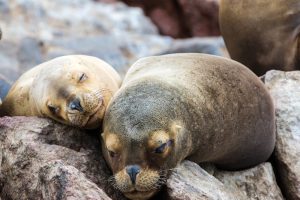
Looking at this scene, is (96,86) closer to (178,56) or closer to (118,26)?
(178,56)

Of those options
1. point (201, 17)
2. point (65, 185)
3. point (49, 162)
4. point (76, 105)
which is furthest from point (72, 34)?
point (65, 185)

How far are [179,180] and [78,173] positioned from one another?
630mm

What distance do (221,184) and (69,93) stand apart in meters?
1.19

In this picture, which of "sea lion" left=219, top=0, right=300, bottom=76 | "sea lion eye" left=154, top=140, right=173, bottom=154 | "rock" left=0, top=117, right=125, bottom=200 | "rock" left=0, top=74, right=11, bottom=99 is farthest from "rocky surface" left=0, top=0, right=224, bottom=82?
"sea lion eye" left=154, top=140, right=173, bottom=154

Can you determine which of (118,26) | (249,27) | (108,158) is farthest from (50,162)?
(118,26)

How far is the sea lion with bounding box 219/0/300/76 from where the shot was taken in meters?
6.42

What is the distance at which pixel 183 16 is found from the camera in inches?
709

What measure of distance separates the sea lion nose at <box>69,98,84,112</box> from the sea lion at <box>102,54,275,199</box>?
32 cm

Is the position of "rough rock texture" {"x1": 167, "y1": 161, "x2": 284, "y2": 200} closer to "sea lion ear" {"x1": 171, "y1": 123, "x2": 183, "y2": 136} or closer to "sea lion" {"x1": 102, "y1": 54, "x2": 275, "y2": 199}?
"sea lion" {"x1": 102, "y1": 54, "x2": 275, "y2": 199}

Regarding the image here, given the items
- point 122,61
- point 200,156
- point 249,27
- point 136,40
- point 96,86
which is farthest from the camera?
point 136,40

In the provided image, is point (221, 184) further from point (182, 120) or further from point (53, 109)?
point (53, 109)

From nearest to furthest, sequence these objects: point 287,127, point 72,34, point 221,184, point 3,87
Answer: point 221,184 → point 287,127 → point 3,87 → point 72,34

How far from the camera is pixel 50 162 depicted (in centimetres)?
399

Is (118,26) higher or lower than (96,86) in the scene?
lower
